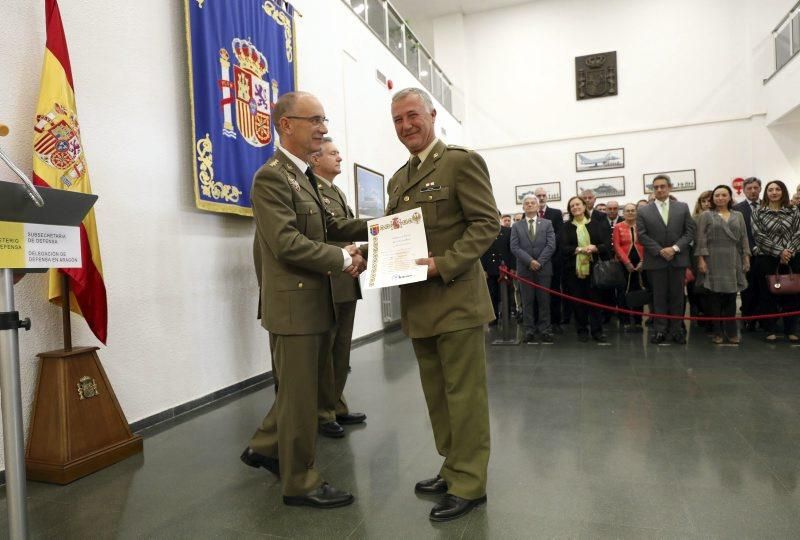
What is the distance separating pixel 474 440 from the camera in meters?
1.82

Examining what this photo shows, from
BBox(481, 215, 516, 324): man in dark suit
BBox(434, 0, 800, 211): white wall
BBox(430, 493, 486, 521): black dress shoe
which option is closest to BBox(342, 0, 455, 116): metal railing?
BBox(434, 0, 800, 211): white wall

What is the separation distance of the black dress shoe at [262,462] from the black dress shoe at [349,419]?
2.39ft

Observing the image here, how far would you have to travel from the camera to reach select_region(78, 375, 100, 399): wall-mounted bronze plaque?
7.73 feet

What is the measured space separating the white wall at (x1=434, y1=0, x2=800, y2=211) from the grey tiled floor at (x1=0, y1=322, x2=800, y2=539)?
862cm

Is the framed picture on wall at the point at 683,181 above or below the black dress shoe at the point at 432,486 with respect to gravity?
above

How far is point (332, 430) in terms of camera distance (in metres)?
2.66

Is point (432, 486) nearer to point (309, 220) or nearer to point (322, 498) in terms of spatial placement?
point (322, 498)

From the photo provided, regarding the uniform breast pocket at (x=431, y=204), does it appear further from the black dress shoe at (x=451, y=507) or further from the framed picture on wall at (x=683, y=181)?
the framed picture on wall at (x=683, y=181)

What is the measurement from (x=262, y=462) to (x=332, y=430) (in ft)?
1.73

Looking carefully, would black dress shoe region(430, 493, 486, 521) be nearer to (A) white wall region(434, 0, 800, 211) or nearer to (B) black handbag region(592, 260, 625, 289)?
(B) black handbag region(592, 260, 625, 289)

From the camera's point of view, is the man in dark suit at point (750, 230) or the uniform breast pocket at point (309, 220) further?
the man in dark suit at point (750, 230)

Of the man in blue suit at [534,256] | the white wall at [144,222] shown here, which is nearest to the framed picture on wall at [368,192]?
the man in blue suit at [534,256]

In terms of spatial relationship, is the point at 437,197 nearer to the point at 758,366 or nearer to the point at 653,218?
the point at 758,366

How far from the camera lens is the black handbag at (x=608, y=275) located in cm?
512
